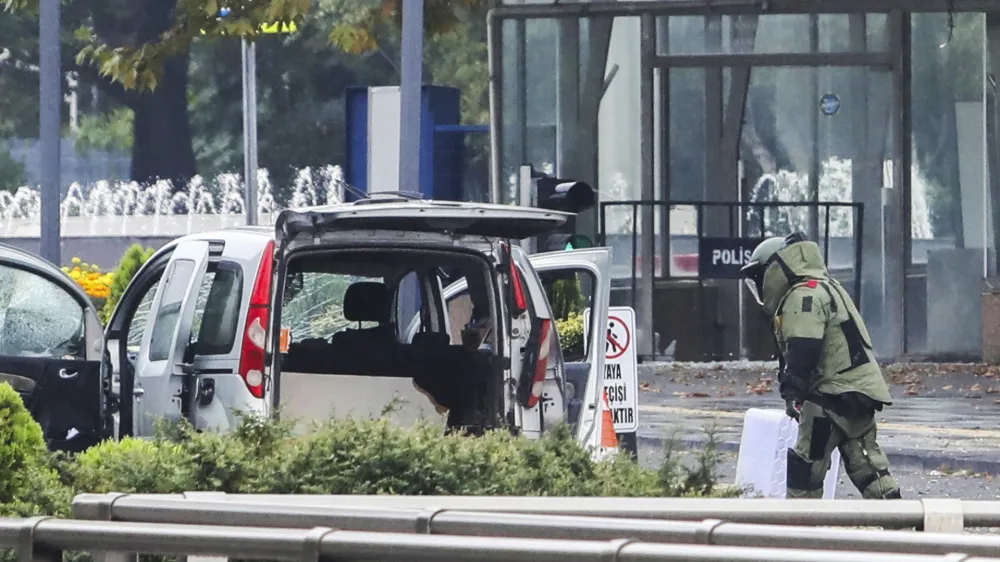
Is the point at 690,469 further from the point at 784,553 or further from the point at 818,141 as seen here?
the point at 818,141

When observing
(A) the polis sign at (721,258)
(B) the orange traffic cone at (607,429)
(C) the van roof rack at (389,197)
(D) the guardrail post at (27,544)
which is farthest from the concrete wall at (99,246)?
(D) the guardrail post at (27,544)

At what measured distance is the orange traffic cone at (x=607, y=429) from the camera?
34.8 feet

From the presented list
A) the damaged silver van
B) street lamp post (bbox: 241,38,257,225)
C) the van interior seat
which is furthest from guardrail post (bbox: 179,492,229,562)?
street lamp post (bbox: 241,38,257,225)

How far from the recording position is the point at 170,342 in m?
9.27

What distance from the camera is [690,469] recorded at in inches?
260

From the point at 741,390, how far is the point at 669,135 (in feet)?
13.4

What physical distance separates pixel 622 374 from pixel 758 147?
1102cm

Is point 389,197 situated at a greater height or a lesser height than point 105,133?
lesser

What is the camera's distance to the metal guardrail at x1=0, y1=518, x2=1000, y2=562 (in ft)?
11.9

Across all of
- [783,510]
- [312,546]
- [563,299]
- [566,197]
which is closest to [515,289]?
[783,510]

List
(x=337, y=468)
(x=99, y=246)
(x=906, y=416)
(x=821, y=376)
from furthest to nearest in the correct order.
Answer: (x=99, y=246) < (x=906, y=416) < (x=821, y=376) < (x=337, y=468)

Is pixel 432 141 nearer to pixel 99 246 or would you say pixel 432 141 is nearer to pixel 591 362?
pixel 591 362

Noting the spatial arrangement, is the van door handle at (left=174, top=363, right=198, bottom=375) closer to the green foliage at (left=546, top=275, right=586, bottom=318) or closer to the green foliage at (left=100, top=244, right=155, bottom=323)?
the green foliage at (left=546, top=275, right=586, bottom=318)

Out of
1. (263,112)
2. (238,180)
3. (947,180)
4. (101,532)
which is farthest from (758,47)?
(238,180)
